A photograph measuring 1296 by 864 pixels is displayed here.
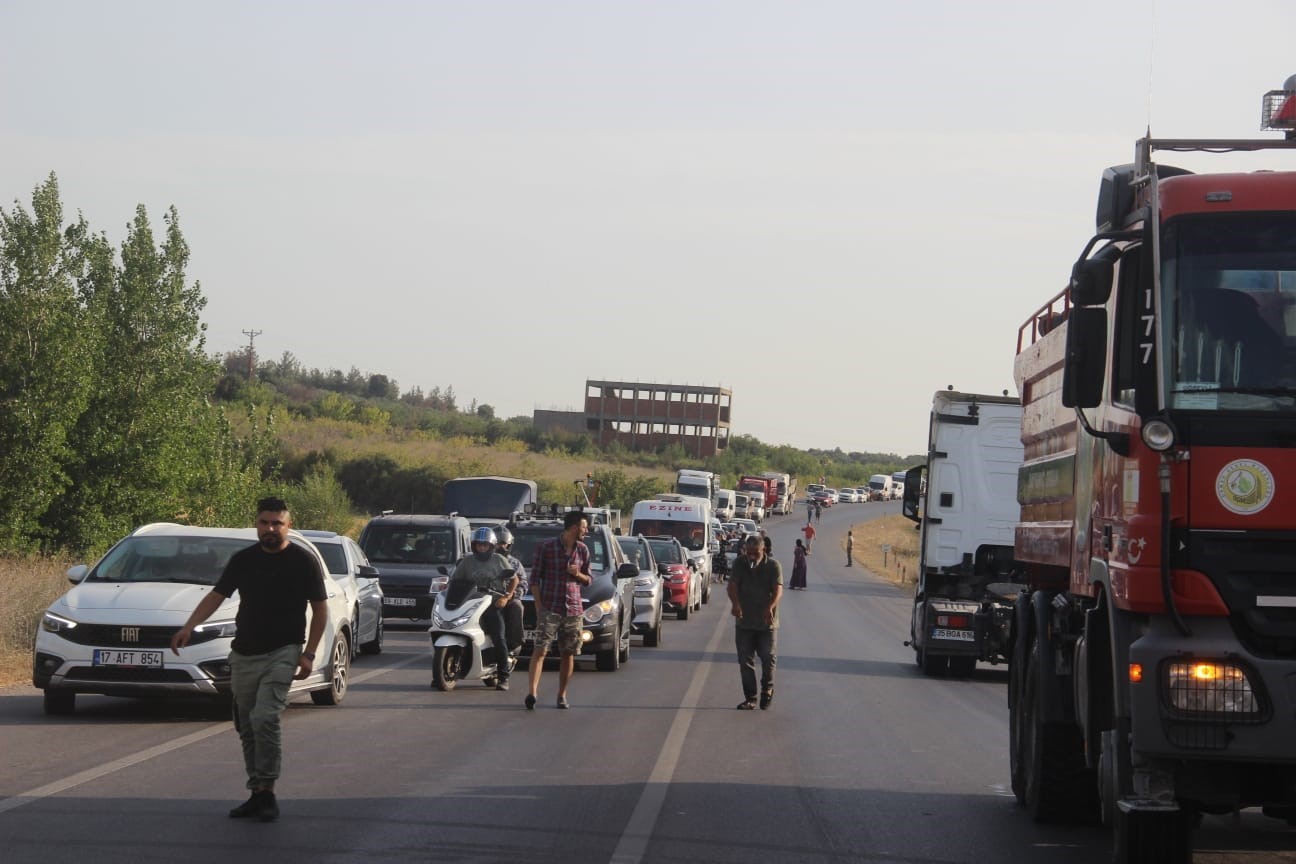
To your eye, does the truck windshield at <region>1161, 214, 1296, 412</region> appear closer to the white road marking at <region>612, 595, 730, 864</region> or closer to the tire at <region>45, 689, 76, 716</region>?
the white road marking at <region>612, 595, 730, 864</region>

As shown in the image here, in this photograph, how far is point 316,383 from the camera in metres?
164

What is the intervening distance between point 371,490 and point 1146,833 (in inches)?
3088

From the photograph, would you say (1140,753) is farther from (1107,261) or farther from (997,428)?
(997,428)

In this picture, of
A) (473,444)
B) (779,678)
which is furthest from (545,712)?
(473,444)

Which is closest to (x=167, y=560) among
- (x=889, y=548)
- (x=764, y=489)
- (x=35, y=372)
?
(x=35, y=372)

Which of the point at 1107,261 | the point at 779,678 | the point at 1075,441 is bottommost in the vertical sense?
the point at 779,678

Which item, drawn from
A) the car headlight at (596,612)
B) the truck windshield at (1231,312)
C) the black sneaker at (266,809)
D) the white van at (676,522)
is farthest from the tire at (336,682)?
the white van at (676,522)

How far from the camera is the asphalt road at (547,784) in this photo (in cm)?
844

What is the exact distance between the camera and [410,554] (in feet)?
86.6

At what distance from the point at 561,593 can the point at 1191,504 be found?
9.54m

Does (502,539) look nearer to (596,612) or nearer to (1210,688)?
(596,612)

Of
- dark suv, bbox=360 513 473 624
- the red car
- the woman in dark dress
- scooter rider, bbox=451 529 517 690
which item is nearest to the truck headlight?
scooter rider, bbox=451 529 517 690

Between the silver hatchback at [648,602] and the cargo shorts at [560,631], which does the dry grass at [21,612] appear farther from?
the silver hatchback at [648,602]

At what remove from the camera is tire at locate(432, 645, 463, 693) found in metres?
16.8
